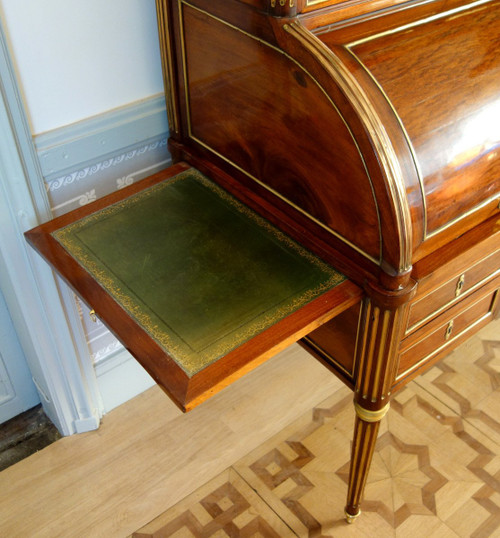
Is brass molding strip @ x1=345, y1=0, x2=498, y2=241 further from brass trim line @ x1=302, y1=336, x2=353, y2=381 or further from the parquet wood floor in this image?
the parquet wood floor

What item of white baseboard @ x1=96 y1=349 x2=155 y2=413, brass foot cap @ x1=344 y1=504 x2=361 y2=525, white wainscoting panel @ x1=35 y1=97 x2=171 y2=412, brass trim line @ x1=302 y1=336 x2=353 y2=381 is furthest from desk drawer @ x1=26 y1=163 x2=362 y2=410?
brass foot cap @ x1=344 y1=504 x2=361 y2=525

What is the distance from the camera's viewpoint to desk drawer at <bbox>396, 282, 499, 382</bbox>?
1.17m

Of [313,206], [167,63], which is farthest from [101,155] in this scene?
[313,206]

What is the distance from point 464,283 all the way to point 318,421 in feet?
2.14

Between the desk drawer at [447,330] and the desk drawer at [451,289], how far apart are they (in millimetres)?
25

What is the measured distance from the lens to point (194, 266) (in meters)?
1.08

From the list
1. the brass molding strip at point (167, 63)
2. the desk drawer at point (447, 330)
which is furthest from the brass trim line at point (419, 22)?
the desk drawer at point (447, 330)

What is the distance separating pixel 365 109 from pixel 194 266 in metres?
0.41

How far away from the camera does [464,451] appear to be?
157 cm

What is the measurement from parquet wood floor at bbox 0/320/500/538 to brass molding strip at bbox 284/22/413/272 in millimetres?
868

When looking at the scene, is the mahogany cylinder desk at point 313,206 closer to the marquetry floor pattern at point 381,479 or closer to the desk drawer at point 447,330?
the desk drawer at point 447,330

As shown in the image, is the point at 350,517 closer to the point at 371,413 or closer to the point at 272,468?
the point at 272,468

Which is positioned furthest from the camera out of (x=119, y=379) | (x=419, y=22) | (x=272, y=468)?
(x=119, y=379)

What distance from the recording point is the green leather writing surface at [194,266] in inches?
37.7
